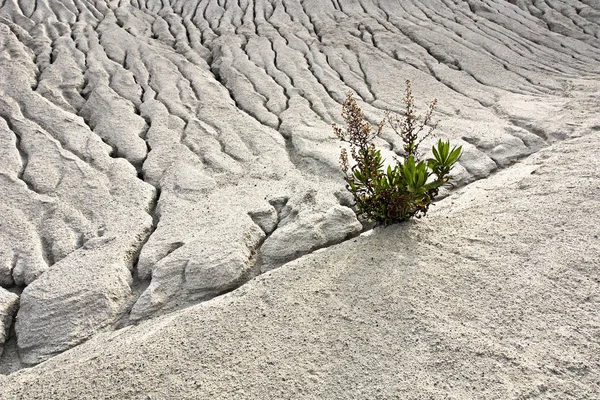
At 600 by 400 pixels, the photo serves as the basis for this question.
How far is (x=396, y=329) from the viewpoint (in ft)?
6.82

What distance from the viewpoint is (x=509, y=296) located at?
2.16 meters

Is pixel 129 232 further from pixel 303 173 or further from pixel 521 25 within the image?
pixel 521 25

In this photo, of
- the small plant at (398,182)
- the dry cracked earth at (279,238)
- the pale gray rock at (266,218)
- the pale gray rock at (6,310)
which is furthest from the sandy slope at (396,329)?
the pale gray rock at (266,218)

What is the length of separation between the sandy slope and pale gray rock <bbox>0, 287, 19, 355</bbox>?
0.40 meters

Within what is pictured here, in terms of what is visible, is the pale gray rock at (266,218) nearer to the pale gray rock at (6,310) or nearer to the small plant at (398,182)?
the small plant at (398,182)

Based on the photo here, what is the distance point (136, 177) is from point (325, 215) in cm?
182

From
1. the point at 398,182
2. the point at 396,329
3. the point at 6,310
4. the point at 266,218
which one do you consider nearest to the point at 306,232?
the point at 266,218

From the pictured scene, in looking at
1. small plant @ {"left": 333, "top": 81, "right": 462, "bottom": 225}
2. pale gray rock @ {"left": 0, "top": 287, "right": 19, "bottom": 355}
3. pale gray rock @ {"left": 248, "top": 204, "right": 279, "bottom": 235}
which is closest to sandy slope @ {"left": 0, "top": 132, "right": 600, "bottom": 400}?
small plant @ {"left": 333, "top": 81, "right": 462, "bottom": 225}

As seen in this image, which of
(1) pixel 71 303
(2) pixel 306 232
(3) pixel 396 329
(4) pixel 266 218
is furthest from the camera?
(4) pixel 266 218

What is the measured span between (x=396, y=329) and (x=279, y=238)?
1.10m

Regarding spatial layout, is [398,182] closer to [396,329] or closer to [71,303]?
[396,329]

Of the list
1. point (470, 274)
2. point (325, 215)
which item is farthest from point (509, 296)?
point (325, 215)

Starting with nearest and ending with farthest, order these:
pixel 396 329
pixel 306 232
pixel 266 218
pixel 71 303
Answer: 1. pixel 396 329
2. pixel 71 303
3. pixel 306 232
4. pixel 266 218

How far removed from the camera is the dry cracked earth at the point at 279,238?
196 centimetres
